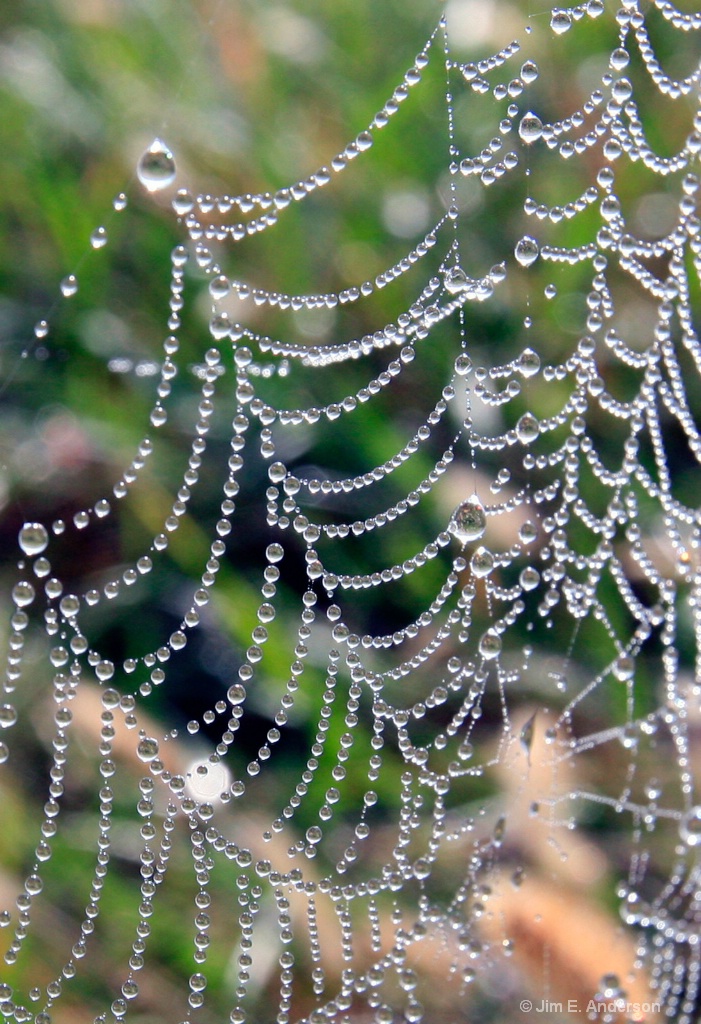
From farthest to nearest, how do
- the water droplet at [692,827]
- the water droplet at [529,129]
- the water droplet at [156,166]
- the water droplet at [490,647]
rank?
the water droplet at [692,827] → the water droplet at [490,647] → the water droplet at [529,129] → the water droplet at [156,166]

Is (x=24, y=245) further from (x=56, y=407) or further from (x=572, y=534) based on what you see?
(x=572, y=534)

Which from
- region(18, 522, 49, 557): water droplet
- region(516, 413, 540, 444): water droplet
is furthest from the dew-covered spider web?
region(18, 522, 49, 557): water droplet

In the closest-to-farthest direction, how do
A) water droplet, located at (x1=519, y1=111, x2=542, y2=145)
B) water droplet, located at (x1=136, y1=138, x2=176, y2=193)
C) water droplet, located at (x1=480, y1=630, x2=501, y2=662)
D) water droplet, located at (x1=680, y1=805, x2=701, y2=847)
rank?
water droplet, located at (x1=136, y1=138, x2=176, y2=193), water droplet, located at (x1=519, y1=111, x2=542, y2=145), water droplet, located at (x1=480, y1=630, x2=501, y2=662), water droplet, located at (x1=680, y1=805, x2=701, y2=847)

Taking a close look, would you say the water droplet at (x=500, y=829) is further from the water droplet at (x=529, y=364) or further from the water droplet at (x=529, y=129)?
the water droplet at (x=529, y=129)

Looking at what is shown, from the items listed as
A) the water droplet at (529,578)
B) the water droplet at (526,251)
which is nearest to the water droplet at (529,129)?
the water droplet at (526,251)

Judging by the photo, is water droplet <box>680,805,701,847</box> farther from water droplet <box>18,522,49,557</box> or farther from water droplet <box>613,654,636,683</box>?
water droplet <box>18,522,49,557</box>

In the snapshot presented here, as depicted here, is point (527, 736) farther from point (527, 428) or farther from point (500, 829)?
point (527, 428)
